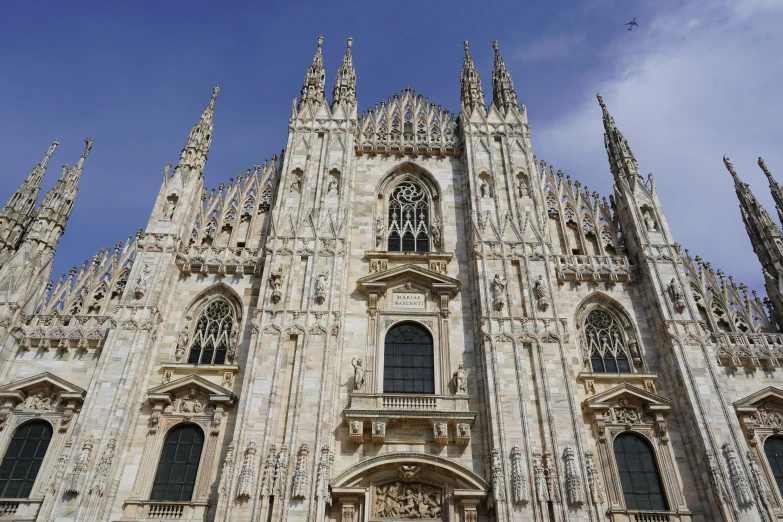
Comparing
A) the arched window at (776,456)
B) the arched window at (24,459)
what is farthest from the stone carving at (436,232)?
the arched window at (24,459)

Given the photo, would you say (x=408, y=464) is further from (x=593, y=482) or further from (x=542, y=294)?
(x=542, y=294)

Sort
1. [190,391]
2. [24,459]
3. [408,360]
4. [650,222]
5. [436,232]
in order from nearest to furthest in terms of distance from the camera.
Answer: [24,459]
[190,391]
[408,360]
[650,222]
[436,232]

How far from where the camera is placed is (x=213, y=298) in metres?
19.3

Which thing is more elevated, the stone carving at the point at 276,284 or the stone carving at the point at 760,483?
the stone carving at the point at 276,284

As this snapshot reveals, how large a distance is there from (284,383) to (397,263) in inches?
234

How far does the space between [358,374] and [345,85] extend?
1329cm

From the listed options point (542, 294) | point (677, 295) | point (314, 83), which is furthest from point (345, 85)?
point (677, 295)

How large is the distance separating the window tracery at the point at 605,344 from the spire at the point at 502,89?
31.5 feet

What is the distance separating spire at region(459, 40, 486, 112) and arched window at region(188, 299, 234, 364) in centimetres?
1252

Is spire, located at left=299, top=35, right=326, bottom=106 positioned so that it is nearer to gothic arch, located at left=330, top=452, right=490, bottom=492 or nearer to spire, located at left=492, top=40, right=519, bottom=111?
spire, located at left=492, top=40, right=519, bottom=111

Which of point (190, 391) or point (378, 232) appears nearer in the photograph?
point (190, 391)

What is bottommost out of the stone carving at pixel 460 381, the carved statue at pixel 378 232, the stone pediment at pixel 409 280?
the stone carving at pixel 460 381

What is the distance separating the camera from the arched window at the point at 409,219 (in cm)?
2116

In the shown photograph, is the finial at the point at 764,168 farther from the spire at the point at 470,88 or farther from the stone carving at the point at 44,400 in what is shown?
the stone carving at the point at 44,400
